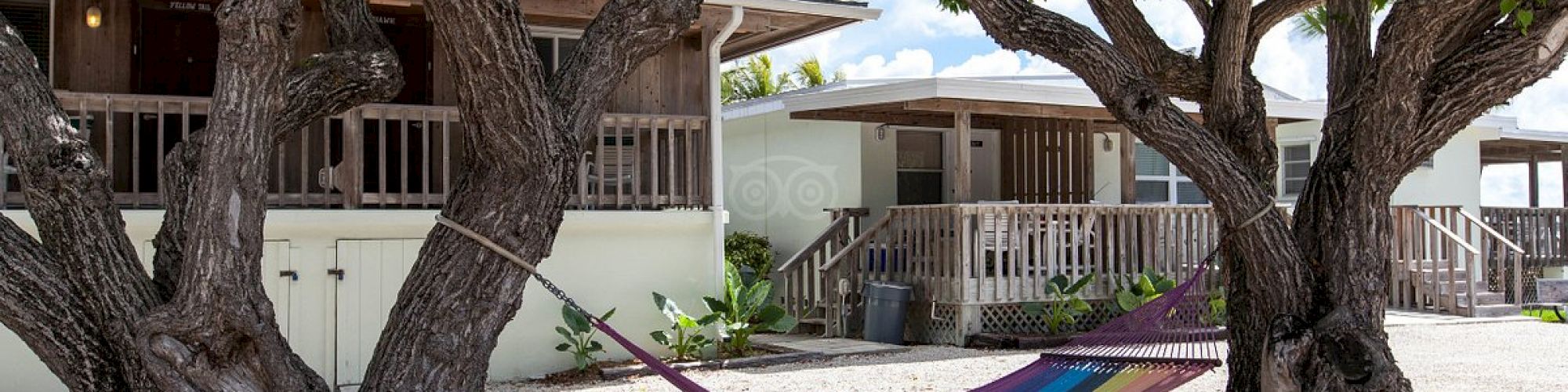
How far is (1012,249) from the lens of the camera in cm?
1397

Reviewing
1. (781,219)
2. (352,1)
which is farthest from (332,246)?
(781,219)

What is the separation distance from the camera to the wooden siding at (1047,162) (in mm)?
17281

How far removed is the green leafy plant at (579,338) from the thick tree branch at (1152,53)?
4.27 m

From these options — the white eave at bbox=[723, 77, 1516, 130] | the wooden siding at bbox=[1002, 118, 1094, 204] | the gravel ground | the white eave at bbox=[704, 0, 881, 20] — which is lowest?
the gravel ground

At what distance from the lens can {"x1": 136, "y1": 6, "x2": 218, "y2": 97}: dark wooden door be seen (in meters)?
11.0

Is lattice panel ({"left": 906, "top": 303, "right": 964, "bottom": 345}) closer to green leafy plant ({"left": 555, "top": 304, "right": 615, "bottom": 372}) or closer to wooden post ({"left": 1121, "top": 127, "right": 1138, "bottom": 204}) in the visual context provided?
wooden post ({"left": 1121, "top": 127, "right": 1138, "bottom": 204})

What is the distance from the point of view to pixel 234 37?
17.0 ft

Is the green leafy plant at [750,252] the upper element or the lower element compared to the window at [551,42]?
lower

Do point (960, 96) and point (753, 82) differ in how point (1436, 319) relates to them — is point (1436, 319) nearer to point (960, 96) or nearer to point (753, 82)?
point (960, 96)

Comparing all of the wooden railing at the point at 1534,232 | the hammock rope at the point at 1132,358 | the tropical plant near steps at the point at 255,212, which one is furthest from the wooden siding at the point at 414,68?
the wooden railing at the point at 1534,232

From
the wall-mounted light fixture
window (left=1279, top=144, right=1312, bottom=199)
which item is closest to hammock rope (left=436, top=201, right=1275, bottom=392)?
the wall-mounted light fixture

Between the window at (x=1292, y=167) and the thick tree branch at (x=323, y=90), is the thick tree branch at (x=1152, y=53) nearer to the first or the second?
the thick tree branch at (x=323, y=90)

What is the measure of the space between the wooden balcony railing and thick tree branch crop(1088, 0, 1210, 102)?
4.05 metres

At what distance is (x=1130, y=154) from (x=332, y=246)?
28.0 feet
